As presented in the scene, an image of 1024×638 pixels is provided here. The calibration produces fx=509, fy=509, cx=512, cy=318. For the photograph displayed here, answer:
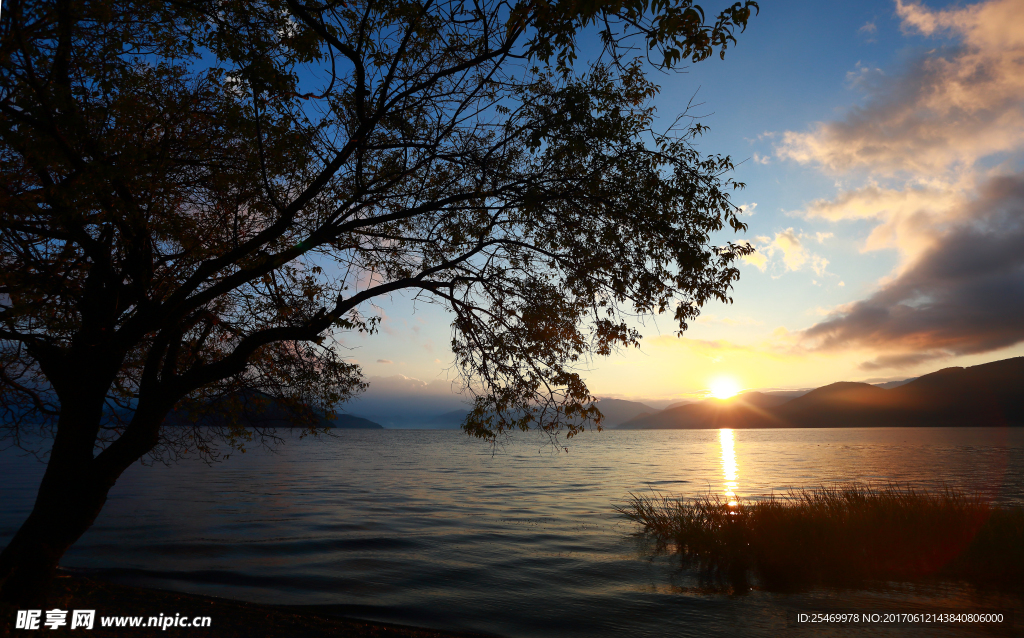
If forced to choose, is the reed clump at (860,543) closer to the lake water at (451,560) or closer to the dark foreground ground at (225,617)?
the lake water at (451,560)

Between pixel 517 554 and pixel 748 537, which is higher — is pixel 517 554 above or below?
below

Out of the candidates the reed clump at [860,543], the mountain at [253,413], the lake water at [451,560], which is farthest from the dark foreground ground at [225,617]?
the reed clump at [860,543]

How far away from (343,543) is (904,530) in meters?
19.4

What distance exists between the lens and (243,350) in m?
8.27

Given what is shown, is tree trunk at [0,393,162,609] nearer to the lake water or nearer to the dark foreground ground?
the dark foreground ground

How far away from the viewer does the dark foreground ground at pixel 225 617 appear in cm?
935

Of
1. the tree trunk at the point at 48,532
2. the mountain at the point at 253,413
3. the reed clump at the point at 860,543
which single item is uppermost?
the mountain at the point at 253,413

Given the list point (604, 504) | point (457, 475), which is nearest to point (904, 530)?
point (604, 504)

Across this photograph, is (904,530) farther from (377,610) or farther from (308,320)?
(308,320)

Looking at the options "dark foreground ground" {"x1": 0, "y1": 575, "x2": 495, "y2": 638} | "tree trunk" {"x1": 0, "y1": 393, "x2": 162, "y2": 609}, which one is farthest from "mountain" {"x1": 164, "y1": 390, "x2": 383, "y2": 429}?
"dark foreground ground" {"x1": 0, "y1": 575, "x2": 495, "y2": 638}

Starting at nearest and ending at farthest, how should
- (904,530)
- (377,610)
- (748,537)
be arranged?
(377,610) → (904,530) → (748,537)

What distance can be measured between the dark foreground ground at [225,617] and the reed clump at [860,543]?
9306 mm

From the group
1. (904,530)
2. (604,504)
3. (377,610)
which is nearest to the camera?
(377,610)

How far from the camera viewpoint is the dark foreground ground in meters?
9.35
